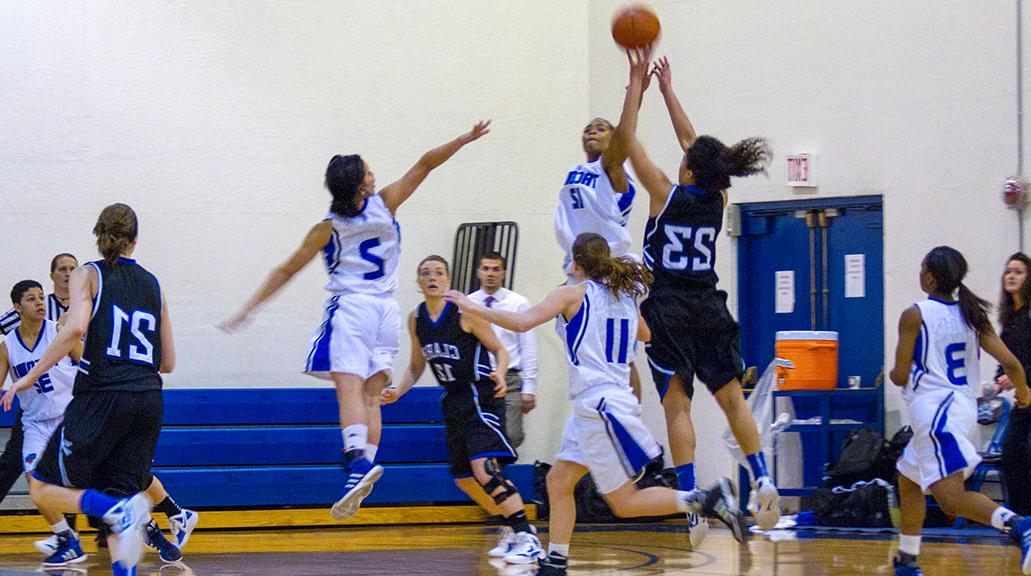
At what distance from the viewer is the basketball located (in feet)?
21.3

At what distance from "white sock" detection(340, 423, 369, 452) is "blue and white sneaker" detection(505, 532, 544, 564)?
1.10 meters

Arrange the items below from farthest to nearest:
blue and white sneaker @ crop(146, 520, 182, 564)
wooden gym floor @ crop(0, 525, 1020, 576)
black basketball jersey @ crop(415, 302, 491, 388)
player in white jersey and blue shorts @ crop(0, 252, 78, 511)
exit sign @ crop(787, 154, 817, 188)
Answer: exit sign @ crop(787, 154, 817, 188), player in white jersey and blue shorts @ crop(0, 252, 78, 511), black basketball jersey @ crop(415, 302, 491, 388), blue and white sneaker @ crop(146, 520, 182, 564), wooden gym floor @ crop(0, 525, 1020, 576)

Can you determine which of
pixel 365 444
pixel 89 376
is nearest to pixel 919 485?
pixel 365 444

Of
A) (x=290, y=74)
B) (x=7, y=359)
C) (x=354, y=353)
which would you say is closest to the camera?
(x=354, y=353)

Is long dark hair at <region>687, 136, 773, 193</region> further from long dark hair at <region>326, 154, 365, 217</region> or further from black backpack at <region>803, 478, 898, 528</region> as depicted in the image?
black backpack at <region>803, 478, 898, 528</region>

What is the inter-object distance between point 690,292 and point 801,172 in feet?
13.1

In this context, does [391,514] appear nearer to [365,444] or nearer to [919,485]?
[365,444]

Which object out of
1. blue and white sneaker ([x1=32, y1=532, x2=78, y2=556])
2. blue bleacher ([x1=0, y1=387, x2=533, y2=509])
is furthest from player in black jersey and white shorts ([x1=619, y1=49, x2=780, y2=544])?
blue bleacher ([x1=0, y1=387, x2=533, y2=509])

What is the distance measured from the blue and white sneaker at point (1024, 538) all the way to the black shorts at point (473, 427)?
2.77 m

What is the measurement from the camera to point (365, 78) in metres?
11.1

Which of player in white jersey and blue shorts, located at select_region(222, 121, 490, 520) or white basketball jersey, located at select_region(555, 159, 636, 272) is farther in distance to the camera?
white basketball jersey, located at select_region(555, 159, 636, 272)

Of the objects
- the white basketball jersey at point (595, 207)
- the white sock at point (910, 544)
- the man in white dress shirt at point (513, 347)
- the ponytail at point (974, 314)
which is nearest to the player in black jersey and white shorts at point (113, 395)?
the white basketball jersey at point (595, 207)

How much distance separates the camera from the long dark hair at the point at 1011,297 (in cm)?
812

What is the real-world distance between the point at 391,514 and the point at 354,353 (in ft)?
12.0
